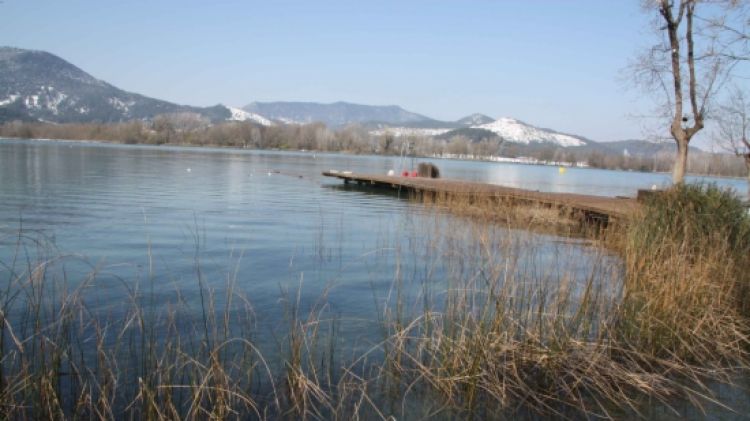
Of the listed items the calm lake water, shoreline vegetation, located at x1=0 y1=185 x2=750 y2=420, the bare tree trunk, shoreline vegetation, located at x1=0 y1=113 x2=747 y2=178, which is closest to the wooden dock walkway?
the bare tree trunk

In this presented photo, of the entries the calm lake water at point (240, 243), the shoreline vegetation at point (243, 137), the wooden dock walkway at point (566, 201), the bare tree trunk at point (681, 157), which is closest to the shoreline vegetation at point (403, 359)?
the calm lake water at point (240, 243)

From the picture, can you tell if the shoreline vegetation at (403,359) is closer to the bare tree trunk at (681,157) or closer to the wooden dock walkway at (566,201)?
the wooden dock walkway at (566,201)

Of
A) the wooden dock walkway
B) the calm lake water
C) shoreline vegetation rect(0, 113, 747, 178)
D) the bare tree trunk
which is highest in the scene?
shoreline vegetation rect(0, 113, 747, 178)

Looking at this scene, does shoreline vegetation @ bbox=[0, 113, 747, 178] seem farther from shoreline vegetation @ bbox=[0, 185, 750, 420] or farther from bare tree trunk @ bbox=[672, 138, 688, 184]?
shoreline vegetation @ bbox=[0, 185, 750, 420]

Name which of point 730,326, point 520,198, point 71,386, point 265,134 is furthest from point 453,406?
point 265,134

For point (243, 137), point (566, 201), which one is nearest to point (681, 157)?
point (566, 201)

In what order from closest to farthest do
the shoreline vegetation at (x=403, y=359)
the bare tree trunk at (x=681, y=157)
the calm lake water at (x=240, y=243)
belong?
the shoreline vegetation at (x=403, y=359), the calm lake water at (x=240, y=243), the bare tree trunk at (x=681, y=157)

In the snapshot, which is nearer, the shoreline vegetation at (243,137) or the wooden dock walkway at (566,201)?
the wooden dock walkway at (566,201)

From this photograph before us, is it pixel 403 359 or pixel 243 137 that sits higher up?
pixel 243 137

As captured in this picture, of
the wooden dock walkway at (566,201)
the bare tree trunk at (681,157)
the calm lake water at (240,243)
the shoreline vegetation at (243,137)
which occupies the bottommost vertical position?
the calm lake water at (240,243)

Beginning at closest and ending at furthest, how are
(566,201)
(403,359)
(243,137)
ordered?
(403,359) < (566,201) < (243,137)

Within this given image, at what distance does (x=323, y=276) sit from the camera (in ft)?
31.2

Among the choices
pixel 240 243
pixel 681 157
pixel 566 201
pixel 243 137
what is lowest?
pixel 240 243

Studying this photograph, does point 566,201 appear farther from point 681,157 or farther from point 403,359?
point 403,359
